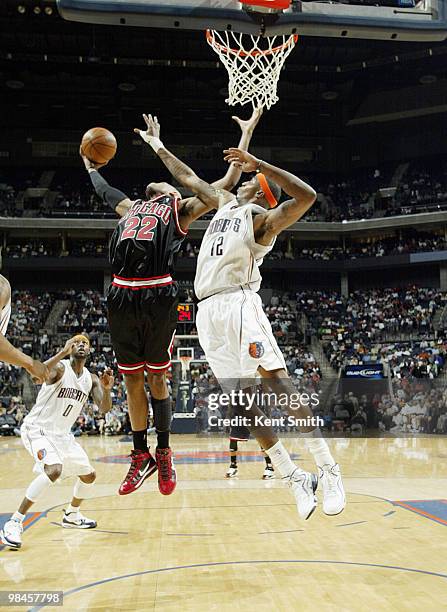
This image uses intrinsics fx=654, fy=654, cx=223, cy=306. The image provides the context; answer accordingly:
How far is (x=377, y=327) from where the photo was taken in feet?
88.7

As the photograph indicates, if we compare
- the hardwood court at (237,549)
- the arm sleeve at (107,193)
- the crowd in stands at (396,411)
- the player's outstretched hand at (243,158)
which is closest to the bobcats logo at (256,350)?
the player's outstretched hand at (243,158)

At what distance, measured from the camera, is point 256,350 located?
4758mm

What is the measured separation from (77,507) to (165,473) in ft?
9.55

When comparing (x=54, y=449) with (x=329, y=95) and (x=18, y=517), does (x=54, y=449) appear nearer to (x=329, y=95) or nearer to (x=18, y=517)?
(x=18, y=517)

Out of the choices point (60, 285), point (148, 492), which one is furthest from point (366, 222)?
point (148, 492)

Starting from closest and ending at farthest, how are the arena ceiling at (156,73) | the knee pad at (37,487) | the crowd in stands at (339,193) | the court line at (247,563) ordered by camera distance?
1. the court line at (247,563)
2. the knee pad at (37,487)
3. the arena ceiling at (156,73)
4. the crowd in stands at (339,193)

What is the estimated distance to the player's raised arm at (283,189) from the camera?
14.0 ft

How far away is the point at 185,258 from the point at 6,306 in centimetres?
2690

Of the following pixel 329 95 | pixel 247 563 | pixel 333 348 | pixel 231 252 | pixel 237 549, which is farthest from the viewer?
pixel 329 95


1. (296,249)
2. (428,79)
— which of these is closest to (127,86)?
(296,249)

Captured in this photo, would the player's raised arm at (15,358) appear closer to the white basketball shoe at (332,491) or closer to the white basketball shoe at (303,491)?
the white basketball shoe at (303,491)

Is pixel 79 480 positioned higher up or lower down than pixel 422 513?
higher up

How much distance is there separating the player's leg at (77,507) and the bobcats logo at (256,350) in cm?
310

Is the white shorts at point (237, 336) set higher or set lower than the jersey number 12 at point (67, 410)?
higher
